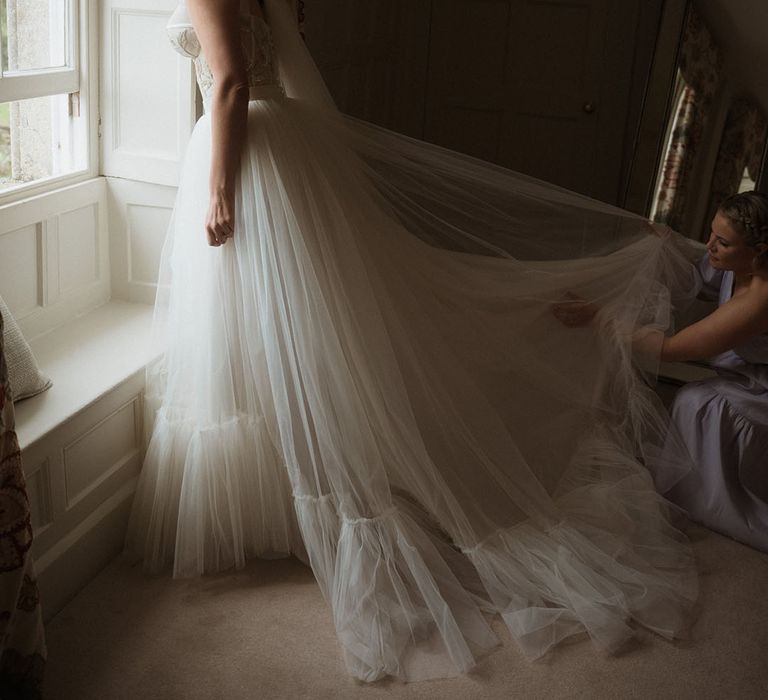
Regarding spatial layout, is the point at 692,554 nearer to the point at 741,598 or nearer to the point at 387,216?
the point at 741,598

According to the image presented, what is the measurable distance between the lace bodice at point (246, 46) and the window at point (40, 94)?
17.5 inches

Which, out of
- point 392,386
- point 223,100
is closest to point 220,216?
point 223,100

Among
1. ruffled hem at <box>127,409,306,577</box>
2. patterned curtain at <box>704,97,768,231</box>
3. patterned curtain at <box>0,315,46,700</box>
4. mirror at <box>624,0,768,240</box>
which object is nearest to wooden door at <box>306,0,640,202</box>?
mirror at <box>624,0,768,240</box>

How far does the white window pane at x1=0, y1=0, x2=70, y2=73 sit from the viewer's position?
234 centimetres

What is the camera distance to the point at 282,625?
224 cm

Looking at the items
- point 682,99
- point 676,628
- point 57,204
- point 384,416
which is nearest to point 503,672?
point 676,628

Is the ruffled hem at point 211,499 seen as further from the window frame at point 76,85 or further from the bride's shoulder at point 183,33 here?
the bride's shoulder at point 183,33

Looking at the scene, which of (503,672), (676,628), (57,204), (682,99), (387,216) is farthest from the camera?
(682,99)

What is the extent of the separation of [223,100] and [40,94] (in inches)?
25.7

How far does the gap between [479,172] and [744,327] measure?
88 cm

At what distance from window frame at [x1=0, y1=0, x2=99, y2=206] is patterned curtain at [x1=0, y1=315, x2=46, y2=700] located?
829 millimetres

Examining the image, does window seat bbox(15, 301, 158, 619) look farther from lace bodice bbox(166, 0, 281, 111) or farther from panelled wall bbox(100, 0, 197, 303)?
lace bodice bbox(166, 0, 281, 111)

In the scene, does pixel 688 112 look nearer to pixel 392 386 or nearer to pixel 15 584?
pixel 392 386

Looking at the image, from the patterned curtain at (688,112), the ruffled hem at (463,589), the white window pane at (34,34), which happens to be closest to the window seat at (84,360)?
the ruffled hem at (463,589)
